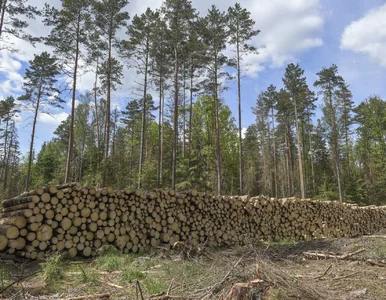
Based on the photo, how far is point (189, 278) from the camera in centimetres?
427

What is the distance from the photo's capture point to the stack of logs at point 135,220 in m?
5.89

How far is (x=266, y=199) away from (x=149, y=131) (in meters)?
25.2

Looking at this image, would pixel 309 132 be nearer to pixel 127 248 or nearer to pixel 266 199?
pixel 266 199

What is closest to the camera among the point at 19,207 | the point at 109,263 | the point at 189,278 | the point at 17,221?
the point at 189,278

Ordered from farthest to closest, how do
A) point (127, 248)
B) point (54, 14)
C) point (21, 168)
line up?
point (21, 168) < point (54, 14) < point (127, 248)

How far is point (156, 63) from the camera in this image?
20.0 m

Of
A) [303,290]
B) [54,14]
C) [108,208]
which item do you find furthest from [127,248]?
[54,14]

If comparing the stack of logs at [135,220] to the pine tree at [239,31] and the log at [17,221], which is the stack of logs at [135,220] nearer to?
the log at [17,221]

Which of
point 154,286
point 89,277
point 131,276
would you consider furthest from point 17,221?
point 154,286

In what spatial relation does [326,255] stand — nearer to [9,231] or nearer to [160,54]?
[9,231]

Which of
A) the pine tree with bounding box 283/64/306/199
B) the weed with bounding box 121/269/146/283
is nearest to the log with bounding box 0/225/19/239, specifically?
the weed with bounding box 121/269/146/283

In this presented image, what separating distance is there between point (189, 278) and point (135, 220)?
337 cm

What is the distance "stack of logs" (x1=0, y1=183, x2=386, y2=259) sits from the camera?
589cm

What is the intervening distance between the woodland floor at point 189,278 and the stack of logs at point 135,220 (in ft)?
1.48
